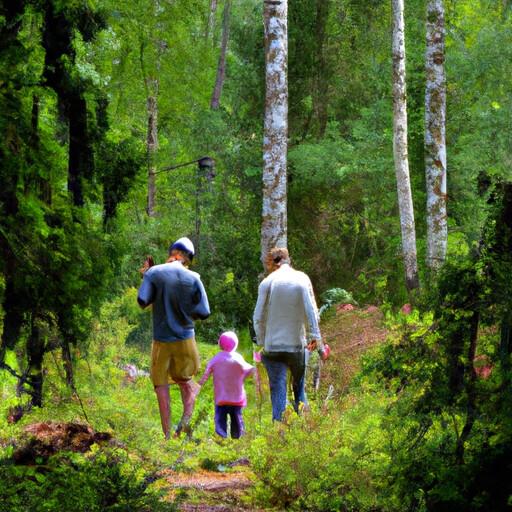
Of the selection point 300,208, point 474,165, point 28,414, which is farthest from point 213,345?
point 28,414

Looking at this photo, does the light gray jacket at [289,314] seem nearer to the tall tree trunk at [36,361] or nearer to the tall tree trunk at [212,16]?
the tall tree trunk at [36,361]

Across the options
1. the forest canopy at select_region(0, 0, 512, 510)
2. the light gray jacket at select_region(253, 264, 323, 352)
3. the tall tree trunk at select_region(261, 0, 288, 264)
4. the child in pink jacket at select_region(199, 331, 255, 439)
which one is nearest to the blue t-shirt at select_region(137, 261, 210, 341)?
the light gray jacket at select_region(253, 264, 323, 352)

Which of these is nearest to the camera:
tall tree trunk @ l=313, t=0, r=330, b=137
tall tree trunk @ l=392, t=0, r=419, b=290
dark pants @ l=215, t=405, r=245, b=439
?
dark pants @ l=215, t=405, r=245, b=439

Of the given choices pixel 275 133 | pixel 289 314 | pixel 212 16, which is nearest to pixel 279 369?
pixel 289 314

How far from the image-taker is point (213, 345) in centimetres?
2072

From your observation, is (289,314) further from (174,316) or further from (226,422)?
(226,422)

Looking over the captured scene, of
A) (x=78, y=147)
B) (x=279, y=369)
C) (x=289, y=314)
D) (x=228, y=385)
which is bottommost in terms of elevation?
(x=228, y=385)

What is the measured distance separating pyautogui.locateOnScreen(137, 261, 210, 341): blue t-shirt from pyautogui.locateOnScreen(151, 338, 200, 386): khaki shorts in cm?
9

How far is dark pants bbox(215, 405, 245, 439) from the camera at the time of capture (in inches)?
455

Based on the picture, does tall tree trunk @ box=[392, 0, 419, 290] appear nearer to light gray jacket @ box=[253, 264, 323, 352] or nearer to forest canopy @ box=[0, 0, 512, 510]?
forest canopy @ box=[0, 0, 512, 510]

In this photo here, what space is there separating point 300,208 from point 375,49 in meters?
5.79

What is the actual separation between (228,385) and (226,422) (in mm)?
496

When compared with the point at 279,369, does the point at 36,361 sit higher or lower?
higher

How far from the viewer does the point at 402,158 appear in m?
23.2
